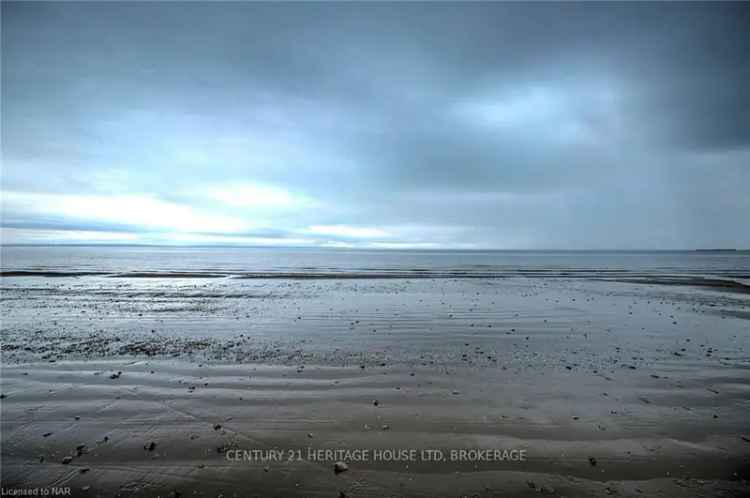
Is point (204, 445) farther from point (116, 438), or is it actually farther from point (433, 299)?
point (433, 299)

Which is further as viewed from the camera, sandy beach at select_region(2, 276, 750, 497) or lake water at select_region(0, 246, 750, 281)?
lake water at select_region(0, 246, 750, 281)

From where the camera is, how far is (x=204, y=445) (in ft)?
19.2

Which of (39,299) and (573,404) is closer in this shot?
(573,404)

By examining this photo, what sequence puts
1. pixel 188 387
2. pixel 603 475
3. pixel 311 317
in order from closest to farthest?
pixel 603 475, pixel 188 387, pixel 311 317

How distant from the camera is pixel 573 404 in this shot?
7.38 metres

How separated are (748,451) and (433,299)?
17391 mm

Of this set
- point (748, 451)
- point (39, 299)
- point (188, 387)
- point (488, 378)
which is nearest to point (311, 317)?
point (188, 387)

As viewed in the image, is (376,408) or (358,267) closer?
(376,408)

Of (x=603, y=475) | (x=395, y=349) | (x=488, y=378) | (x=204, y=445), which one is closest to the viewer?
(x=603, y=475)

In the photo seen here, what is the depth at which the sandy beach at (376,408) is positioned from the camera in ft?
16.6

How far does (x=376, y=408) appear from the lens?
7.15m

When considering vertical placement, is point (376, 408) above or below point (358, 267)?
Result: below

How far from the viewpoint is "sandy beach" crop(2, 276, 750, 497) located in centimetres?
507

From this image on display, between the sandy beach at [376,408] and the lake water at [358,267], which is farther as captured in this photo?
the lake water at [358,267]
